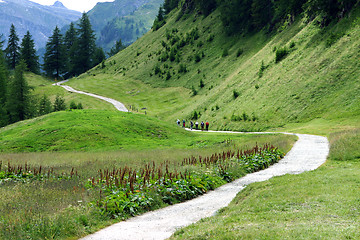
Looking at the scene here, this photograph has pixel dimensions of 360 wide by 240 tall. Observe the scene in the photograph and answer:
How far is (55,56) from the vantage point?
480 feet

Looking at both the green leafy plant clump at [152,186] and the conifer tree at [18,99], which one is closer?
the green leafy plant clump at [152,186]

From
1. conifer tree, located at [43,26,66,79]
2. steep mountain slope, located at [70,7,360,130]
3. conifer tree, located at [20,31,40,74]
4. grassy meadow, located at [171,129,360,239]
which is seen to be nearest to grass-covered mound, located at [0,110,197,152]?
steep mountain slope, located at [70,7,360,130]

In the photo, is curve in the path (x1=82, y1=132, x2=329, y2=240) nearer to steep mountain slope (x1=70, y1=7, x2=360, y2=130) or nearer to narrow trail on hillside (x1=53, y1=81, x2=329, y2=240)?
narrow trail on hillside (x1=53, y1=81, x2=329, y2=240)

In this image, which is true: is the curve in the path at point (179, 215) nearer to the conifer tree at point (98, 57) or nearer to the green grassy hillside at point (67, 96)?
the green grassy hillside at point (67, 96)

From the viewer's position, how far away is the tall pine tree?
5989 inches

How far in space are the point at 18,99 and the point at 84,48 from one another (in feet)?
290

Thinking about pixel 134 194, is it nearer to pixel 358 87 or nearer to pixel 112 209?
pixel 112 209

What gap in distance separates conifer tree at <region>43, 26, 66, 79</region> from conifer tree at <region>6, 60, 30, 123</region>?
3048 inches

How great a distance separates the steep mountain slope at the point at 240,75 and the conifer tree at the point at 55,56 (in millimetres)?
31893

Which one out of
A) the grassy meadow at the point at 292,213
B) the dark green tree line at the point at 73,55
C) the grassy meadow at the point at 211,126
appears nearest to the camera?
the grassy meadow at the point at 292,213

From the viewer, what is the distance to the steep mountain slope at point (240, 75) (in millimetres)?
43906

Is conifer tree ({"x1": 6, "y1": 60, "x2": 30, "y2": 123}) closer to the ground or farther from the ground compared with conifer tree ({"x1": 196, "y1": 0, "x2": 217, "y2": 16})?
closer to the ground

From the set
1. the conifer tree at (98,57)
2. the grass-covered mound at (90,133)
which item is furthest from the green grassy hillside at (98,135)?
the conifer tree at (98,57)

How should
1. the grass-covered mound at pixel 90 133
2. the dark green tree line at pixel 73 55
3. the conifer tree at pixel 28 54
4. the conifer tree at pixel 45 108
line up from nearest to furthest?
1. the grass-covered mound at pixel 90 133
2. the conifer tree at pixel 45 108
3. the conifer tree at pixel 28 54
4. the dark green tree line at pixel 73 55
